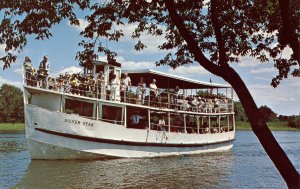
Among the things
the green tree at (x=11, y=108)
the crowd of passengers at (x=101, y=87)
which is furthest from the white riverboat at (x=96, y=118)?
the green tree at (x=11, y=108)

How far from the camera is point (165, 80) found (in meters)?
29.8

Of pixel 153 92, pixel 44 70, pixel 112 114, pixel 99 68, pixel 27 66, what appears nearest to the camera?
pixel 27 66

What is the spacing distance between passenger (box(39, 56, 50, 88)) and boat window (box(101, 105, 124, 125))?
151 inches

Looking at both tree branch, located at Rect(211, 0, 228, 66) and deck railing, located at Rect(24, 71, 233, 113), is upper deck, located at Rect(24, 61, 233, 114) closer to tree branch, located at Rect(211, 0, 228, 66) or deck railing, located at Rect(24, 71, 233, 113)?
deck railing, located at Rect(24, 71, 233, 113)

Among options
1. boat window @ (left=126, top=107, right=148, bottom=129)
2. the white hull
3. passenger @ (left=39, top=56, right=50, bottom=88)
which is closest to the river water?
the white hull

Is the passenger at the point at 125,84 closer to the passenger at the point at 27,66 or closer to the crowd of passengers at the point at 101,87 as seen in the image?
the crowd of passengers at the point at 101,87

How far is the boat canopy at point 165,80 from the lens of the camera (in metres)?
26.6

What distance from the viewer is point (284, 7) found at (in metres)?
7.30

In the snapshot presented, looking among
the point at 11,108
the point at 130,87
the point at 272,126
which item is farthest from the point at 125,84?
the point at 272,126

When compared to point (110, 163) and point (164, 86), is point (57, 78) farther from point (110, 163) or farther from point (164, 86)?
Answer: point (164, 86)

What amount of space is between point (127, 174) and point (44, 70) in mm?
7774

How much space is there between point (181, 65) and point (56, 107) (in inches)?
558

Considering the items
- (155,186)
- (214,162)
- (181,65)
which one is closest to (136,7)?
(181,65)

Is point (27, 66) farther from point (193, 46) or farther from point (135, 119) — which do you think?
point (193, 46)
